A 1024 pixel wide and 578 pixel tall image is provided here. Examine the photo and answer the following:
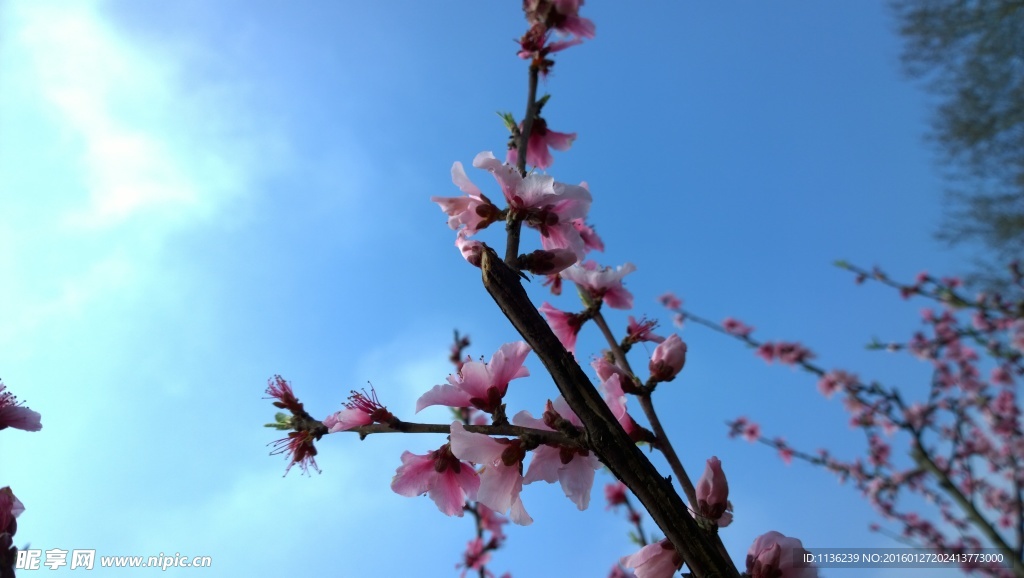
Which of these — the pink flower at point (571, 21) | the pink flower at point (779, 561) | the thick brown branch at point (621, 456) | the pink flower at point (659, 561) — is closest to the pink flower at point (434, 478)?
the pink flower at point (659, 561)

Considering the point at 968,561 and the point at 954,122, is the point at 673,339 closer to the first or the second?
the point at 968,561

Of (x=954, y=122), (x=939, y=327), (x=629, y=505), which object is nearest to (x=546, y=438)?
(x=629, y=505)

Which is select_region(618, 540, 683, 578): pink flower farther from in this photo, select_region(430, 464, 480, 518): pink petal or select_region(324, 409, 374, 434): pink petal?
select_region(324, 409, 374, 434): pink petal

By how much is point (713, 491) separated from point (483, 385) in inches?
20.4

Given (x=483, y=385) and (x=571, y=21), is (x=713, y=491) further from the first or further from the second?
(x=571, y=21)

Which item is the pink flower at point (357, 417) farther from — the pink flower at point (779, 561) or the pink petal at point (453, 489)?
the pink flower at point (779, 561)

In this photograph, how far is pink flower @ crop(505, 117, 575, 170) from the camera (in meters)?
2.28

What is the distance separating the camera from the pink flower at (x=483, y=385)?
125cm

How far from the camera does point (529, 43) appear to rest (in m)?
2.33

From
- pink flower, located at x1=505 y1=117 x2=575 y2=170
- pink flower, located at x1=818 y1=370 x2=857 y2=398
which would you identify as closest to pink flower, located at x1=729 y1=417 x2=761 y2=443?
pink flower, located at x1=818 y1=370 x2=857 y2=398

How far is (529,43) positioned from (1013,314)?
5.27 metres

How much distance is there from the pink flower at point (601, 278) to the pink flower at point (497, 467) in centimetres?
77

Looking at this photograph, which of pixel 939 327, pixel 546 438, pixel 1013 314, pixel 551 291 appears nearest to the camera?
pixel 546 438

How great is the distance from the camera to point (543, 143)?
90.9 inches
